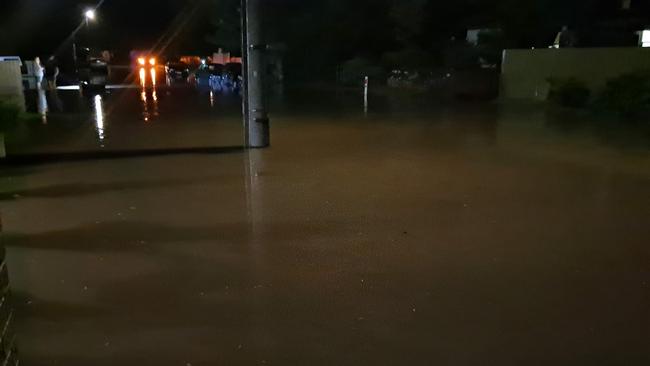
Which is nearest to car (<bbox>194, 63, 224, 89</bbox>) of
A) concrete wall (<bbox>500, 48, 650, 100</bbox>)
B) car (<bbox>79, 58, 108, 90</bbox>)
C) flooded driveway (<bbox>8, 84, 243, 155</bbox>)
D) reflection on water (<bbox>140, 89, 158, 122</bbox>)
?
car (<bbox>79, 58, 108, 90</bbox>)

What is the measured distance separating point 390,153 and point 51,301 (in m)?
8.45

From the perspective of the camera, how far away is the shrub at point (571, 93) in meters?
22.6

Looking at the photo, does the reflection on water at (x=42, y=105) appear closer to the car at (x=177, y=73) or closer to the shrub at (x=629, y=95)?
the shrub at (x=629, y=95)

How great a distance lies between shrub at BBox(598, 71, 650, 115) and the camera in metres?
20.6

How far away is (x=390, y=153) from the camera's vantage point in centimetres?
1337

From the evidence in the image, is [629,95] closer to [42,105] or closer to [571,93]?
[571,93]

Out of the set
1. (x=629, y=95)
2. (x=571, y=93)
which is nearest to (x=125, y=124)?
(x=571, y=93)

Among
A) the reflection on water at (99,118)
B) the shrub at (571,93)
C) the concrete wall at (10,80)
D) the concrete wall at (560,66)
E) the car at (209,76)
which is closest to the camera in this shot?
the reflection on water at (99,118)

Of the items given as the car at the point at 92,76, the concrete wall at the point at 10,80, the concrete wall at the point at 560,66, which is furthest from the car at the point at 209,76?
the concrete wall at the point at 10,80

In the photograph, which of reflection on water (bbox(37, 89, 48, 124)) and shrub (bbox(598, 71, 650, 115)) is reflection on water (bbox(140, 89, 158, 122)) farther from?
shrub (bbox(598, 71, 650, 115))

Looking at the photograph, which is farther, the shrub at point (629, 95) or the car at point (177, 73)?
the car at point (177, 73)

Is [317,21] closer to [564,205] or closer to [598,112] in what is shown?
[598,112]

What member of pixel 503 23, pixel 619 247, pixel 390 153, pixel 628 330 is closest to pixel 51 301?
pixel 628 330

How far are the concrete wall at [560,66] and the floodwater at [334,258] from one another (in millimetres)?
10896
